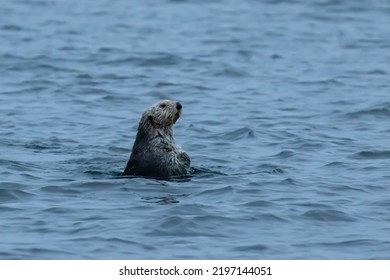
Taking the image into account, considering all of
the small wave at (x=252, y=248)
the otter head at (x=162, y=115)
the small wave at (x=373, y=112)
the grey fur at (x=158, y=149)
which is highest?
the small wave at (x=373, y=112)

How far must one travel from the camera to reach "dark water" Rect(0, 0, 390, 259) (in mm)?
10000

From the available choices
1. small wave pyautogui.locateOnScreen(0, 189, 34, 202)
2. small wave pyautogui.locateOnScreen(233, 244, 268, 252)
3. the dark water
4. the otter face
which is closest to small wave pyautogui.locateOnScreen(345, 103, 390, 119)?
the dark water

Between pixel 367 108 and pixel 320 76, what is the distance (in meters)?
2.61

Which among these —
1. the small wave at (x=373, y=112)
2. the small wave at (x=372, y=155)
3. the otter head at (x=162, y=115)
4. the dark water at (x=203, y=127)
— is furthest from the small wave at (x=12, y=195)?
the small wave at (x=373, y=112)

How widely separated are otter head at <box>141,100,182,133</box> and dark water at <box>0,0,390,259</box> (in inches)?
26.7

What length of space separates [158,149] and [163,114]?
0.43 meters

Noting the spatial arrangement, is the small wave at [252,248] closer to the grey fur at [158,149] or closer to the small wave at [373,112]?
the grey fur at [158,149]

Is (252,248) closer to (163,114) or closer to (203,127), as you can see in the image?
(163,114)

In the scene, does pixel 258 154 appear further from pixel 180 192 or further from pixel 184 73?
pixel 184 73

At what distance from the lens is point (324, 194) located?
1150 cm

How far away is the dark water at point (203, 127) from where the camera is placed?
10000 millimetres

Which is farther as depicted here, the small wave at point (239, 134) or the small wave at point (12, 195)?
the small wave at point (239, 134)

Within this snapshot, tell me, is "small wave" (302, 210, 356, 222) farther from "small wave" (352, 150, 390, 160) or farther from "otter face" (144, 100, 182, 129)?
"small wave" (352, 150, 390, 160)

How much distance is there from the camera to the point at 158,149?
12.0 metres
